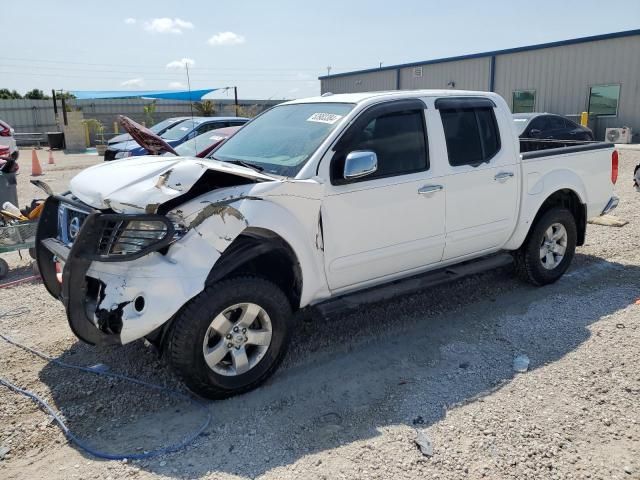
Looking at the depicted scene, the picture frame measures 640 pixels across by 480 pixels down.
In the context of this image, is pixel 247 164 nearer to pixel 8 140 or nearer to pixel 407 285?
pixel 407 285

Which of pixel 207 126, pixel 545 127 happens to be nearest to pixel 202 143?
pixel 207 126

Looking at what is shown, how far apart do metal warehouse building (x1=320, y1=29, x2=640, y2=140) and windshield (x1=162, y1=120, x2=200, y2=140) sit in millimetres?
18133

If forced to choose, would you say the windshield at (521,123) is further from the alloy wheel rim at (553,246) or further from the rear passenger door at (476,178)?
the rear passenger door at (476,178)

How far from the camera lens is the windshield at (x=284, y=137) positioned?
400 cm

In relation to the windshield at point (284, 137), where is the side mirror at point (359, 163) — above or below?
below

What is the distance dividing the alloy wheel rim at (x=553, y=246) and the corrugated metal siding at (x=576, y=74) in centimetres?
2089

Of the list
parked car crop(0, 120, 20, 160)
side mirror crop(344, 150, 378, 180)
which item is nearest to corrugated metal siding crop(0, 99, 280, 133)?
parked car crop(0, 120, 20, 160)

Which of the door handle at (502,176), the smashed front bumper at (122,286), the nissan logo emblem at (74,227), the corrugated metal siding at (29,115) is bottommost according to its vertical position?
the smashed front bumper at (122,286)

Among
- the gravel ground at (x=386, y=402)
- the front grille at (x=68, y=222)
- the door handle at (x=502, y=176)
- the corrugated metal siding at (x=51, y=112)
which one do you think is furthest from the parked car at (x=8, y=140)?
the corrugated metal siding at (x=51, y=112)

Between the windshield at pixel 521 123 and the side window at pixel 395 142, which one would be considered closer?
the side window at pixel 395 142

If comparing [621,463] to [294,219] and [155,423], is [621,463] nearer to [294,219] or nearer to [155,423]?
Answer: [294,219]

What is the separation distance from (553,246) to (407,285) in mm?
2083

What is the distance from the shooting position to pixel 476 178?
4699 millimetres

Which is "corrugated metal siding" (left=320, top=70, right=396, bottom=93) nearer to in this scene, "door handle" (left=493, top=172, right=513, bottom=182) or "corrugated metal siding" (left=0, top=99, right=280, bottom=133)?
"corrugated metal siding" (left=0, top=99, right=280, bottom=133)
